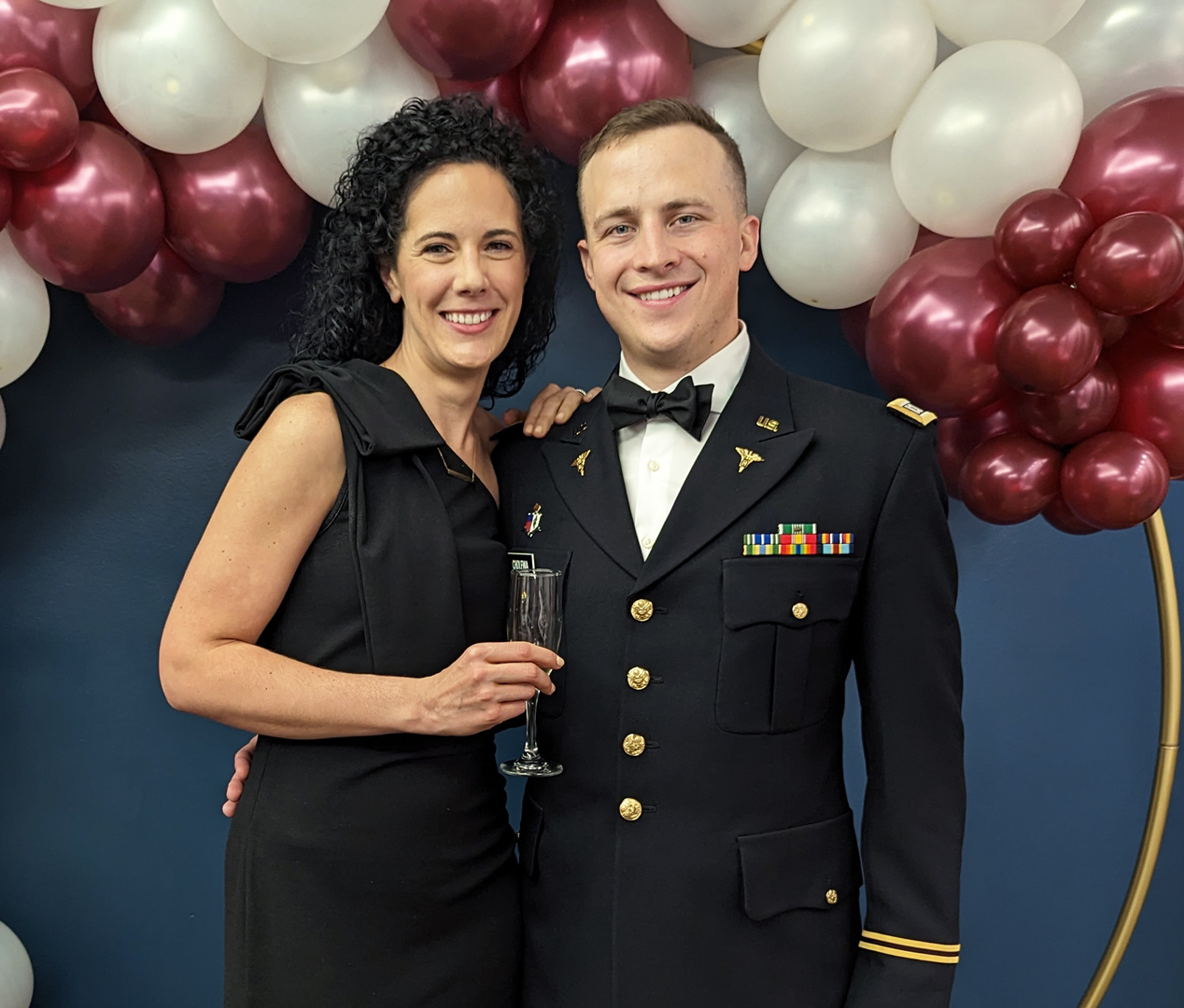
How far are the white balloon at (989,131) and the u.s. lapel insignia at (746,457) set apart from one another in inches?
25.8

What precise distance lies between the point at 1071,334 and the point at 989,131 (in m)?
0.40

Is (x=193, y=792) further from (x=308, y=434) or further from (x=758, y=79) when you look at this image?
(x=758, y=79)

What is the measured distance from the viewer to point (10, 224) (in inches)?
80.5

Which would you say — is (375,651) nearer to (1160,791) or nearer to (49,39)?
(49,39)

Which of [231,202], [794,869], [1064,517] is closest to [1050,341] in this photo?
[1064,517]

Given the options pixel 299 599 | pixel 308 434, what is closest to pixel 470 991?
pixel 299 599

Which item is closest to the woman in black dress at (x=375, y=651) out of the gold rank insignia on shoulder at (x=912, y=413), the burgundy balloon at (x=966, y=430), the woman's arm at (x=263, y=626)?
the woman's arm at (x=263, y=626)

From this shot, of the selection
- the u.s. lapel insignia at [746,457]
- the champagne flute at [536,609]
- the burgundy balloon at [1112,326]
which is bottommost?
the champagne flute at [536,609]

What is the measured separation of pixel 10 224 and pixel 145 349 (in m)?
0.56

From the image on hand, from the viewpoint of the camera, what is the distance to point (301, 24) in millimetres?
1869

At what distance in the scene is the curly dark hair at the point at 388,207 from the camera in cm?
191

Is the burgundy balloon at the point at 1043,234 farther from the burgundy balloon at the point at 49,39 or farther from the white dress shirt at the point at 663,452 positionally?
the burgundy balloon at the point at 49,39

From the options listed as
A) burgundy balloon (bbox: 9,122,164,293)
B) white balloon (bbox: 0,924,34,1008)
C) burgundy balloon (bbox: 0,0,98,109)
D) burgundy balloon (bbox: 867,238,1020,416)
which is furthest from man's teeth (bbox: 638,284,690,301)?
white balloon (bbox: 0,924,34,1008)

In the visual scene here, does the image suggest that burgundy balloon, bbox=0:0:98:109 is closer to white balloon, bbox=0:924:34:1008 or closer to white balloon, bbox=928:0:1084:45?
white balloon, bbox=928:0:1084:45
